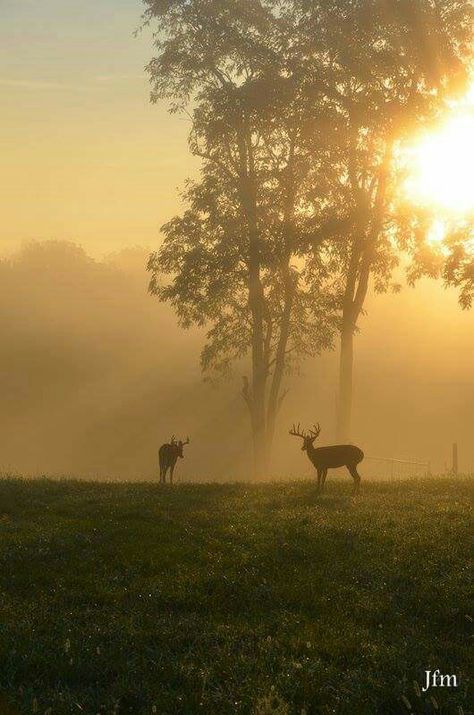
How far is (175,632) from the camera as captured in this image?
10258 millimetres

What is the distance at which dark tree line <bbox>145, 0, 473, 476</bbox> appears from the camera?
29.6 m

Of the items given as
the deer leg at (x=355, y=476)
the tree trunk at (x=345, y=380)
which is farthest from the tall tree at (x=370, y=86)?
the deer leg at (x=355, y=476)

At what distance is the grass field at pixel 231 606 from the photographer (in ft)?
28.0

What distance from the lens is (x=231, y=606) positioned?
37.3 ft

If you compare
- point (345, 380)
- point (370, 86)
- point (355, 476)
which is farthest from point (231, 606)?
point (370, 86)

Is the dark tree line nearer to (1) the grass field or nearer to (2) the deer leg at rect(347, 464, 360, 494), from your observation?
(2) the deer leg at rect(347, 464, 360, 494)

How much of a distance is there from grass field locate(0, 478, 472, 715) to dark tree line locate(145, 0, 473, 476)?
14998mm

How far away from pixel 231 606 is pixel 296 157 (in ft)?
78.3

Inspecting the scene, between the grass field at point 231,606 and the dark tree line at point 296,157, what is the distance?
15.0 meters

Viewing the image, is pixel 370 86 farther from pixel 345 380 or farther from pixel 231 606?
pixel 231 606

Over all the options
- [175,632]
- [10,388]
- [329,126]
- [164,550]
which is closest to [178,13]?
[329,126]

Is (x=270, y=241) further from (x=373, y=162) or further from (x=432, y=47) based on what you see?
(x=432, y=47)

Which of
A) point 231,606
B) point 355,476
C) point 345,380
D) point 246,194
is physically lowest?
point 231,606

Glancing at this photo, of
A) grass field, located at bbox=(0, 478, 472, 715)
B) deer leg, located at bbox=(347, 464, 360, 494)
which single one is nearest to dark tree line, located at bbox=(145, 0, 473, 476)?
deer leg, located at bbox=(347, 464, 360, 494)
